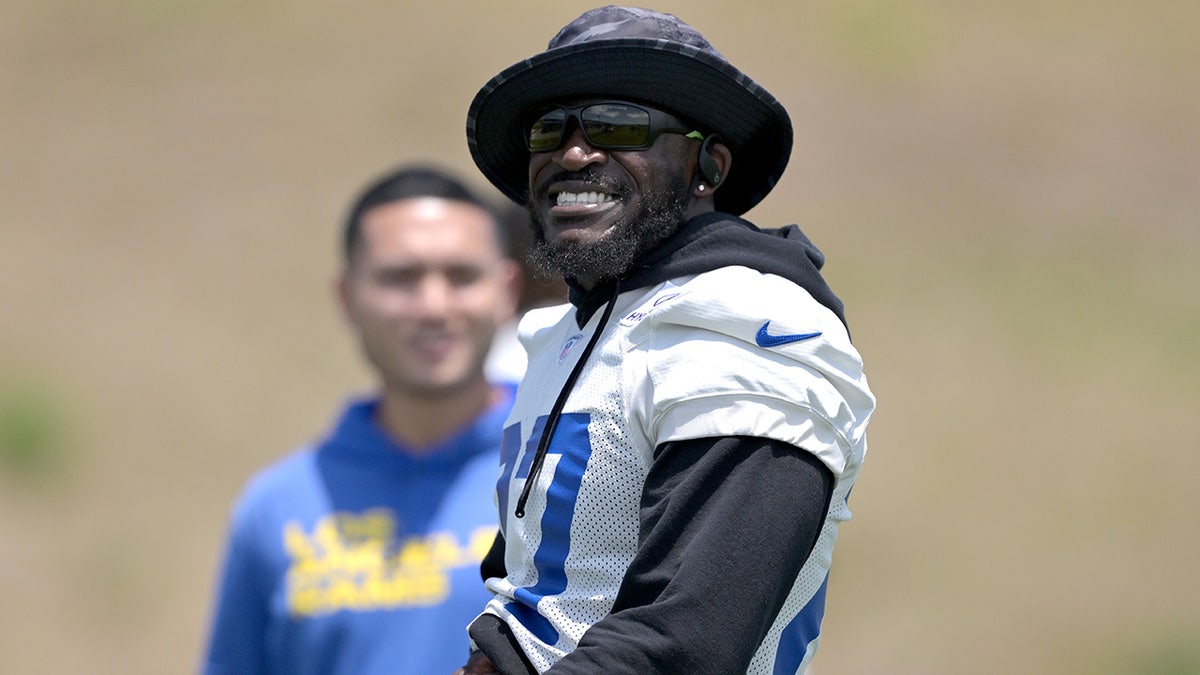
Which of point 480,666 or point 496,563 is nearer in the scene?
Answer: point 480,666

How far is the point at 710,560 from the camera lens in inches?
85.0

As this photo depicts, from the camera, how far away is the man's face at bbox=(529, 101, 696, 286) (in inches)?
99.5

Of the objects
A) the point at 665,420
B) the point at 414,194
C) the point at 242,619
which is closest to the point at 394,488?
the point at 242,619

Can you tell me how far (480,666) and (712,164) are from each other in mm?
870

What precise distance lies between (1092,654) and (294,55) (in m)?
8.79

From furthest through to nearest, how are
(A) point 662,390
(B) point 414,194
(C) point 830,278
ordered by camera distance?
1. (C) point 830,278
2. (B) point 414,194
3. (A) point 662,390

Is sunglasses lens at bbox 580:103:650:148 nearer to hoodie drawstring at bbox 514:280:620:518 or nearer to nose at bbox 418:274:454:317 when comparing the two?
hoodie drawstring at bbox 514:280:620:518

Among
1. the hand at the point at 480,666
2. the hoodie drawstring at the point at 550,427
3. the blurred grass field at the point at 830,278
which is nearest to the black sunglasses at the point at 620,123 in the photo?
the hoodie drawstring at the point at 550,427

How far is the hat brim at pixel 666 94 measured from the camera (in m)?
2.49

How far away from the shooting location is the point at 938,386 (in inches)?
425

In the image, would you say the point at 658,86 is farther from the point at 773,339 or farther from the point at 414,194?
the point at 414,194

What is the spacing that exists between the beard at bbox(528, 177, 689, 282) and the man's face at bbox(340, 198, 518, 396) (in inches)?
78.8

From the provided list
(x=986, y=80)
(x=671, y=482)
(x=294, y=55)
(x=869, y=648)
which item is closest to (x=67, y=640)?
(x=869, y=648)

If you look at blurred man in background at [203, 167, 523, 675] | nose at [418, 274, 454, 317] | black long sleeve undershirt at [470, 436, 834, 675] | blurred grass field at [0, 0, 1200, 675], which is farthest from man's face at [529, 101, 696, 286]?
blurred grass field at [0, 0, 1200, 675]
